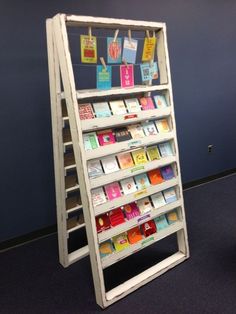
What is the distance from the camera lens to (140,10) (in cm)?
266

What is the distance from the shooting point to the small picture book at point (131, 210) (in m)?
1.86

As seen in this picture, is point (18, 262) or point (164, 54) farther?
point (18, 262)

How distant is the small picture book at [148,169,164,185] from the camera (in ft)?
6.44

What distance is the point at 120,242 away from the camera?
6.06 ft

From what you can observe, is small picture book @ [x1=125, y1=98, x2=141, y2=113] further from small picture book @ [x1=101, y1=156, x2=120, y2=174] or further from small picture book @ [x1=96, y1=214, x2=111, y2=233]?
small picture book @ [x1=96, y1=214, x2=111, y2=233]

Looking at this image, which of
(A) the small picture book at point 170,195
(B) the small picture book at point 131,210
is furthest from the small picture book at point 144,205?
(A) the small picture book at point 170,195

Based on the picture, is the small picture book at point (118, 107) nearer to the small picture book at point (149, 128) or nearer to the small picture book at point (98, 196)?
the small picture book at point (149, 128)

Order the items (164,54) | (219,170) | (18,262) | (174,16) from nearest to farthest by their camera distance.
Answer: (164,54)
(18,262)
(174,16)
(219,170)

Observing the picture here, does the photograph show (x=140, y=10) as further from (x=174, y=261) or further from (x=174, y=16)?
(x=174, y=261)

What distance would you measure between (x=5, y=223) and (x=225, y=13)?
10.3ft

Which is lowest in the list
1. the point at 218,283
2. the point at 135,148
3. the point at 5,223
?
the point at 218,283

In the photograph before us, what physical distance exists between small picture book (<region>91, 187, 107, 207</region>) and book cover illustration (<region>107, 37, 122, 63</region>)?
78 cm

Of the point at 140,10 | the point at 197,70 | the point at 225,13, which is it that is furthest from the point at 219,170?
the point at 140,10

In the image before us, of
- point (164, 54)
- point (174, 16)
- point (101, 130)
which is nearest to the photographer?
point (101, 130)
